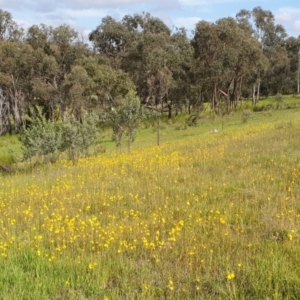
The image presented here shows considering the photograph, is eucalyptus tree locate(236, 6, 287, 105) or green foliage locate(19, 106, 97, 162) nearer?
green foliage locate(19, 106, 97, 162)

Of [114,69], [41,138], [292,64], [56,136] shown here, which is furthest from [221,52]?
[41,138]

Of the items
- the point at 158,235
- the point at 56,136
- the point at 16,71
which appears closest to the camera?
the point at 158,235

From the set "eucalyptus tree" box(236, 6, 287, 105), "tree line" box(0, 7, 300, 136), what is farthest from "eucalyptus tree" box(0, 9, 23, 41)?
"eucalyptus tree" box(236, 6, 287, 105)

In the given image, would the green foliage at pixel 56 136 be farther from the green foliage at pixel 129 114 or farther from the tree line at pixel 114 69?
the tree line at pixel 114 69

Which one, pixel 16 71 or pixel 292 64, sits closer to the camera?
pixel 16 71

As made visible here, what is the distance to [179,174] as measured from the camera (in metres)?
11.0

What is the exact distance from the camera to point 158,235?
6297mm

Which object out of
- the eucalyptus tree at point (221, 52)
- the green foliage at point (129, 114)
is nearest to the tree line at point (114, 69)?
the eucalyptus tree at point (221, 52)

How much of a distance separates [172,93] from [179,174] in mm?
36736

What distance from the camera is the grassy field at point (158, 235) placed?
4.71 metres

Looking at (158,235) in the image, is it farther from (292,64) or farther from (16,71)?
(292,64)

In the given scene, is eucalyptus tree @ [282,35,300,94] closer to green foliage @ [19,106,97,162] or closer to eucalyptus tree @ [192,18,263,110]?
eucalyptus tree @ [192,18,263,110]

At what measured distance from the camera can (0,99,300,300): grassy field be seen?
4707 mm

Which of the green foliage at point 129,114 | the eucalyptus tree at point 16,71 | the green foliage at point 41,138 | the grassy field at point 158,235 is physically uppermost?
the eucalyptus tree at point 16,71
